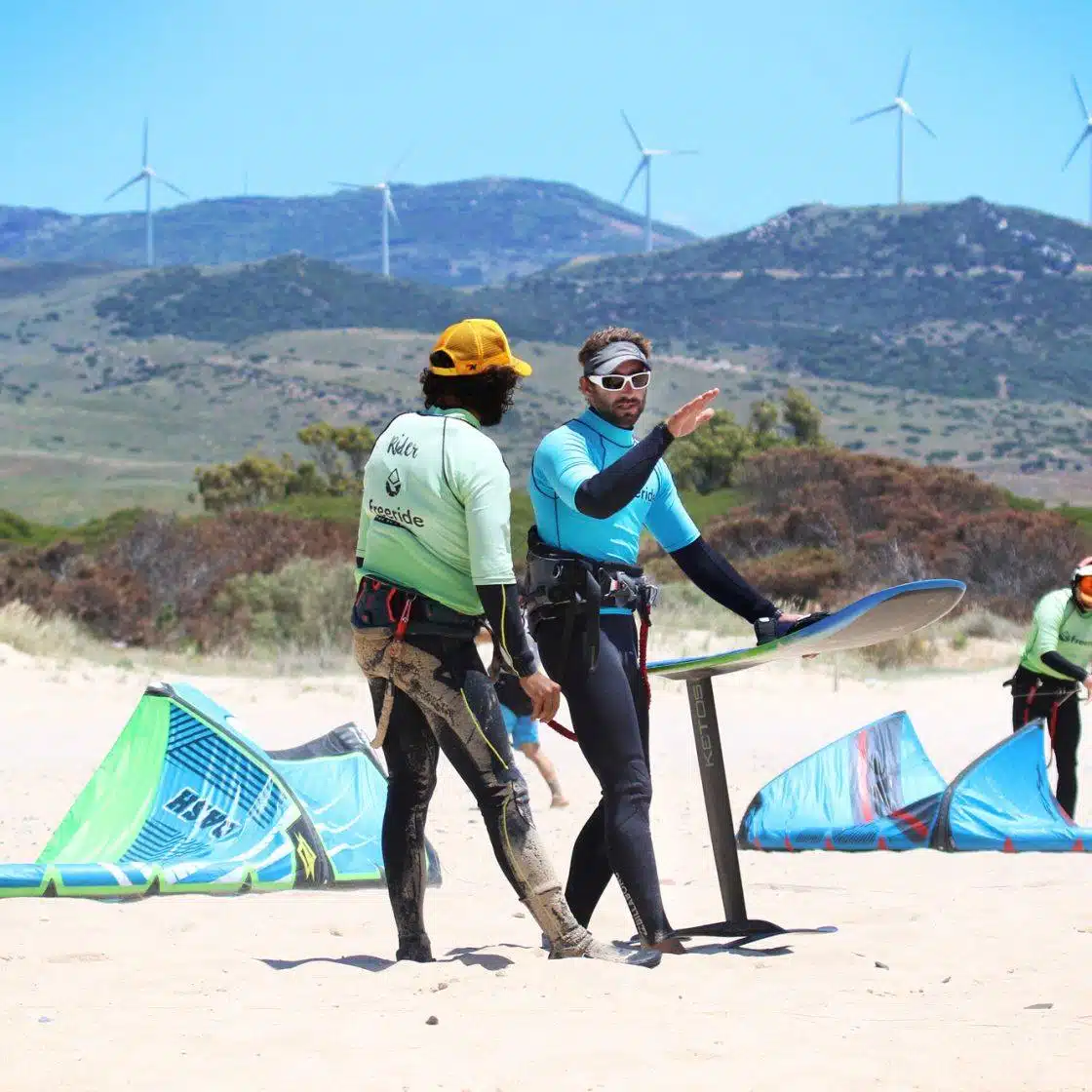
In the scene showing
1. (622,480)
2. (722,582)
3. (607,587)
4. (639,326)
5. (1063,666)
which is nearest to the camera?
(622,480)

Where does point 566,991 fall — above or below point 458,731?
below

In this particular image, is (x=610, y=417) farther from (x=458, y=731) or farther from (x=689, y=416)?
(x=458, y=731)

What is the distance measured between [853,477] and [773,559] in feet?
20.4

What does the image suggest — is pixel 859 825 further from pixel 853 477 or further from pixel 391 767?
pixel 853 477

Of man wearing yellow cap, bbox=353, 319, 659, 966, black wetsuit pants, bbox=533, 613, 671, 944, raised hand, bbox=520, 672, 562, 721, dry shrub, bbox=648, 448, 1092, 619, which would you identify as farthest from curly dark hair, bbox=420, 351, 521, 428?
dry shrub, bbox=648, 448, 1092, 619

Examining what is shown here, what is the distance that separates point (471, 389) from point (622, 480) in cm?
50

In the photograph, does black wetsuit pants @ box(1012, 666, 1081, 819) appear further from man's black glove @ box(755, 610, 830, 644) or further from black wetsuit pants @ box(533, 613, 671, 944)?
black wetsuit pants @ box(533, 613, 671, 944)

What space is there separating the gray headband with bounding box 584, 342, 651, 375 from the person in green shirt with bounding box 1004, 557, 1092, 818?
159 inches

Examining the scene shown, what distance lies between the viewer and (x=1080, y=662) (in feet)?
28.7

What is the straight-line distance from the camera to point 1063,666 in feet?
27.7

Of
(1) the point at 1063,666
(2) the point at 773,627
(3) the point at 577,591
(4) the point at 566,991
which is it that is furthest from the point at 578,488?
(1) the point at 1063,666

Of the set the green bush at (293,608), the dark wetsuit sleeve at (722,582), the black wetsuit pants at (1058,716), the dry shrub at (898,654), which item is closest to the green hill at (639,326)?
the green bush at (293,608)

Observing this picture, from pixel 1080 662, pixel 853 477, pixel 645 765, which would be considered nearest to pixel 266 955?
pixel 645 765

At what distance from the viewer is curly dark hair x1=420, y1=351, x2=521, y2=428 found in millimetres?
4816
